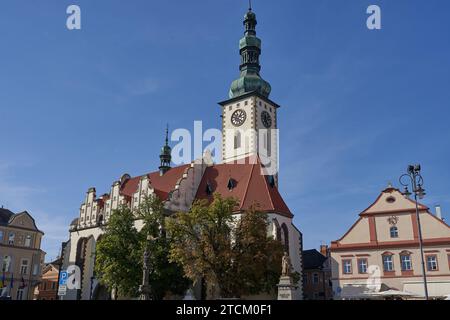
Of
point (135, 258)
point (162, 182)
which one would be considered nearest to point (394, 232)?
point (135, 258)

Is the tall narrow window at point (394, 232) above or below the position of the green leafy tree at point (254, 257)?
above

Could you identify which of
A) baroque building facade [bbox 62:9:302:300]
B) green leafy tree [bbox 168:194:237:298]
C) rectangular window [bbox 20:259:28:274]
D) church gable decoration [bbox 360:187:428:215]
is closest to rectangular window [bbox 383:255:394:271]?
church gable decoration [bbox 360:187:428:215]

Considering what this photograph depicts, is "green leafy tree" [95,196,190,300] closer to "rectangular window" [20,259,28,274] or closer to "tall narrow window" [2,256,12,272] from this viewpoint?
"tall narrow window" [2,256,12,272]

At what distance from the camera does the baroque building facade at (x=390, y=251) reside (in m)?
36.5

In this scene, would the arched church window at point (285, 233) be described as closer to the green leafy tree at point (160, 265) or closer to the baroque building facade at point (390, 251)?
the baroque building facade at point (390, 251)

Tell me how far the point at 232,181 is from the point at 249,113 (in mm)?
12773

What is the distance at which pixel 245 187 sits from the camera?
44.3 metres

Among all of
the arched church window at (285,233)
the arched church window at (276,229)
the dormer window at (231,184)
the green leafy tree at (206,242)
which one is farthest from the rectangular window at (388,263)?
the dormer window at (231,184)

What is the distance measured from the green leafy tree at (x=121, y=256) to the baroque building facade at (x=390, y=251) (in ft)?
59.8

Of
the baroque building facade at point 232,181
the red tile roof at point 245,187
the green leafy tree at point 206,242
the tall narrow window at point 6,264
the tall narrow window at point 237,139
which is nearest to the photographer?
the green leafy tree at point 206,242

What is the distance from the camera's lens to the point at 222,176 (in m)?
48.4

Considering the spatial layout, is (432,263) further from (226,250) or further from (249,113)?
(249,113)

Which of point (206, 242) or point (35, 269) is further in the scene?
point (35, 269)

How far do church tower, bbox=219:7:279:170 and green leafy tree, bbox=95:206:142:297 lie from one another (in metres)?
18.9
